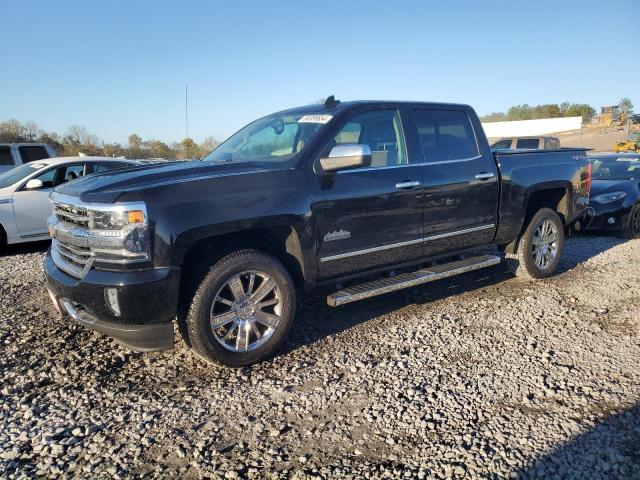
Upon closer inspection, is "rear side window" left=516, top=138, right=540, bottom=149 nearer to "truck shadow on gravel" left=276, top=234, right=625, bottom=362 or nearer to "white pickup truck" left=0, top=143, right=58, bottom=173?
"truck shadow on gravel" left=276, top=234, right=625, bottom=362

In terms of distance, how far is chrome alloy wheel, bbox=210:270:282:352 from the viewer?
3.61 m

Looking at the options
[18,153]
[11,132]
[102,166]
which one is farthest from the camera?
[11,132]

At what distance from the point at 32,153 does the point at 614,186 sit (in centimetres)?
1323

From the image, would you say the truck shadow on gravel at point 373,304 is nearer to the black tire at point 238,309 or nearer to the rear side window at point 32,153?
the black tire at point 238,309

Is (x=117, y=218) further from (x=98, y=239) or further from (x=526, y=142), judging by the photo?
(x=526, y=142)

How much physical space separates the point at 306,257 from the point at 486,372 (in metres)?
1.60

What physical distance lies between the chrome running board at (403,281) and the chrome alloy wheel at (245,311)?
530 millimetres

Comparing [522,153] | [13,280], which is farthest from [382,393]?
[13,280]

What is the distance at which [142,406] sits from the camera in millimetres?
3188

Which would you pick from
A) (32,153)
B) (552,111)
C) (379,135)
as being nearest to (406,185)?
(379,135)

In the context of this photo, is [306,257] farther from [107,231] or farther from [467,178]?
[467,178]

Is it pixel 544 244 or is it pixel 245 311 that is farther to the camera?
pixel 544 244

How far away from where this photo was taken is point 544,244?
6.09m

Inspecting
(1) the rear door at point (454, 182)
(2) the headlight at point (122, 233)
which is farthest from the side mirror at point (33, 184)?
(1) the rear door at point (454, 182)
